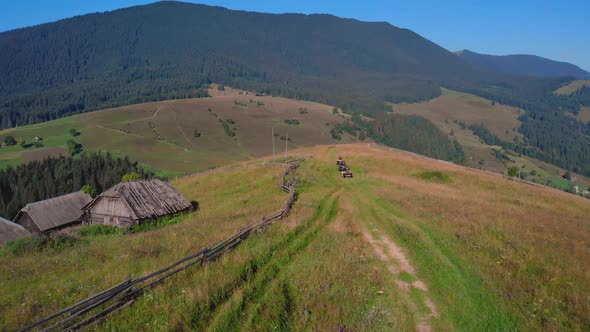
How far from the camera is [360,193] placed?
142ft

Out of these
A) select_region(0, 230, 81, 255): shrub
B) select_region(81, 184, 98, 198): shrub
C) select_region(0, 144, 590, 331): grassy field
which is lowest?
select_region(81, 184, 98, 198): shrub

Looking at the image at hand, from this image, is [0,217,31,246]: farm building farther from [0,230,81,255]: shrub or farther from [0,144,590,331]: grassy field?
[0,230,81,255]: shrub

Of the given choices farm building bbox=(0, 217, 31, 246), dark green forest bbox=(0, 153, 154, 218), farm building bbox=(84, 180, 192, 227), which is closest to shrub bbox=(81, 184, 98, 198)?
dark green forest bbox=(0, 153, 154, 218)

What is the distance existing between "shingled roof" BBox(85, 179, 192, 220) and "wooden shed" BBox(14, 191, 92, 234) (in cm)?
1882

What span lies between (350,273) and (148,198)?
2818 cm

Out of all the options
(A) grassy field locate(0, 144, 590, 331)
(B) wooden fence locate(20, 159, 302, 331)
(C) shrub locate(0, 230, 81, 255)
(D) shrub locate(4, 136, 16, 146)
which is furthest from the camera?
(D) shrub locate(4, 136, 16, 146)

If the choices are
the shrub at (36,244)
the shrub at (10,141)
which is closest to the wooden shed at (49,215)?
the shrub at (36,244)

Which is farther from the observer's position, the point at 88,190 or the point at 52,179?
the point at 52,179

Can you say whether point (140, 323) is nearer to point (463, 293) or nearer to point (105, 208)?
point (463, 293)

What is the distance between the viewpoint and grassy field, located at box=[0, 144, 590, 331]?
15680mm

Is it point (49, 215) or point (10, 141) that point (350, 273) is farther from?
point (10, 141)

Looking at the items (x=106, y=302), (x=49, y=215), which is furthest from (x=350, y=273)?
(x=49, y=215)

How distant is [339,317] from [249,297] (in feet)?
13.0

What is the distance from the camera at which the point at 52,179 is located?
10638 cm
